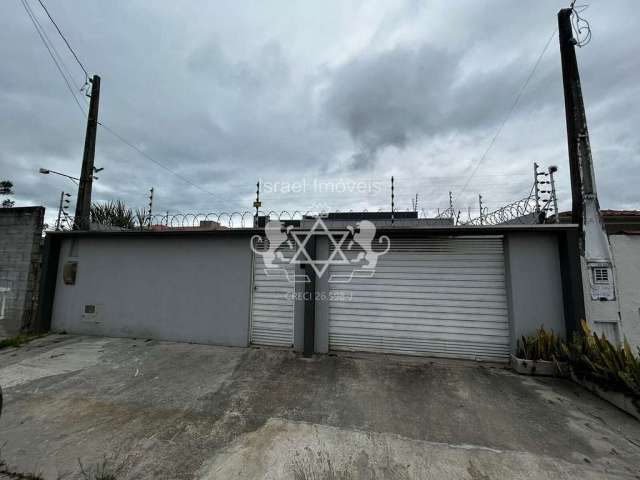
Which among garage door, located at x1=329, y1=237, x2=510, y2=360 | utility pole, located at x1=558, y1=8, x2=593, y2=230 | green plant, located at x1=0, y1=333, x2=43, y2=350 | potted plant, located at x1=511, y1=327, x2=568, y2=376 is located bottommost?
green plant, located at x1=0, y1=333, x2=43, y2=350

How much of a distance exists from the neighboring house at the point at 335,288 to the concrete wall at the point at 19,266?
0.40m

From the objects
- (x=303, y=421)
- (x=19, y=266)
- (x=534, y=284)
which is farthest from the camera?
(x=19, y=266)

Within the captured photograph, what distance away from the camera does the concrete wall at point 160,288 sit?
6055mm

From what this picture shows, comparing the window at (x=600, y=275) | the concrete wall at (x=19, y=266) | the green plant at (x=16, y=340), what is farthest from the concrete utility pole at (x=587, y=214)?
the concrete wall at (x=19, y=266)

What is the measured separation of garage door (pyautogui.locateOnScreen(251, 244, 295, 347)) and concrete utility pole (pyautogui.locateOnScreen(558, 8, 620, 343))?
5817 millimetres

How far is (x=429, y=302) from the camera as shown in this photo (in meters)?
5.56

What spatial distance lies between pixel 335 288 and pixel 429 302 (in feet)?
6.77

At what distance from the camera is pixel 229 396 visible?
3.83m

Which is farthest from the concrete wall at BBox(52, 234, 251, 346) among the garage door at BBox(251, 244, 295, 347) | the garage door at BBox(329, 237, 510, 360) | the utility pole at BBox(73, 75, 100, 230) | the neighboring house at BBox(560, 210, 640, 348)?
the neighboring house at BBox(560, 210, 640, 348)

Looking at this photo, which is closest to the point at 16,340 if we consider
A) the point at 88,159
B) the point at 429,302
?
the point at 88,159

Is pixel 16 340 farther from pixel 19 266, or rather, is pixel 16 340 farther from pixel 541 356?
pixel 541 356

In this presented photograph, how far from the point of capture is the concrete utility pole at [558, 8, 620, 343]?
473 centimetres

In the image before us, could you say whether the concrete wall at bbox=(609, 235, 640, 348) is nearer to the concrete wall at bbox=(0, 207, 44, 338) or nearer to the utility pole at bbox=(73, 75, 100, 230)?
the utility pole at bbox=(73, 75, 100, 230)

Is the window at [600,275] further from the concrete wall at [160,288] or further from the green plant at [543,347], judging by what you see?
the concrete wall at [160,288]
